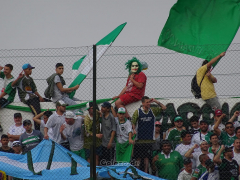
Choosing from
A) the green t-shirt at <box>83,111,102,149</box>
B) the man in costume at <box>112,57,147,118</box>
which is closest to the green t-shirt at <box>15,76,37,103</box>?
the green t-shirt at <box>83,111,102,149</box>

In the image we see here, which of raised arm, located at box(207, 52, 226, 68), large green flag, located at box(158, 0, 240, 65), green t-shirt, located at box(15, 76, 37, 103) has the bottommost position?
green t-shirt, located at box(15, 76, 37, 103)

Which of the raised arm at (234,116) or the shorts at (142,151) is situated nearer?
the shorts at (142,151)

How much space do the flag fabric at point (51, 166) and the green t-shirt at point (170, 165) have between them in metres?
0.43

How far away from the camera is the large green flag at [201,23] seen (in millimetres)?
12602

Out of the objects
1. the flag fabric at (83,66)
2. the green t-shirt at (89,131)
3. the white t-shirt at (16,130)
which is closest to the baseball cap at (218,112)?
the green t-shirt at (89,131)

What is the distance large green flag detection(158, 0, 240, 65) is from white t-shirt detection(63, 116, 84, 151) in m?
2.63

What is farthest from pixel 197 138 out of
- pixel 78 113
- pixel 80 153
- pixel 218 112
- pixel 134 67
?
pixel 78 113

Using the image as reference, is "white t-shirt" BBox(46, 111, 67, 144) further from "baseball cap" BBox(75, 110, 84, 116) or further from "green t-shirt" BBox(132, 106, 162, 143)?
"green t-shirt" BBox(132, 106, 162, 143)

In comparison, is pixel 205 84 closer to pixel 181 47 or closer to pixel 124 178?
pixel 181 47

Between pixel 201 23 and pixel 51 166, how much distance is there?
4.79 metres

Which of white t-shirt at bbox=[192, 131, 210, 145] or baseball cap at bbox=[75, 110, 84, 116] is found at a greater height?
baseball cap at bbox=[75, 110, 84, 116]

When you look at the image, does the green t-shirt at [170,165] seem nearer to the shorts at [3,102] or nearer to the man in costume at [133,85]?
the man in costume at [133,85]

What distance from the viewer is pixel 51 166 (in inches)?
424

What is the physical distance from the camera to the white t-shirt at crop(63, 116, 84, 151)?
11.3 m
